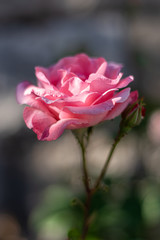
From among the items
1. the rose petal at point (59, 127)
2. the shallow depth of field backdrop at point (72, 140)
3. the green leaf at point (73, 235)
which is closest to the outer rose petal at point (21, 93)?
the rose petal at point (59, 127)

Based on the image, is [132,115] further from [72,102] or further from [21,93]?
[21,93]

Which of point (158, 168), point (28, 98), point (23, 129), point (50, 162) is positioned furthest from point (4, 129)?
point (28, 98)

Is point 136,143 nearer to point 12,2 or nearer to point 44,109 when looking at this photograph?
point 44,109

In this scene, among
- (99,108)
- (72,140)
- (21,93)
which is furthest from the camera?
(72,140)


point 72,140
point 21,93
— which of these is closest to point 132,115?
point 21,93

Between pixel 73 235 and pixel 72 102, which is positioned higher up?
pixel 72 102

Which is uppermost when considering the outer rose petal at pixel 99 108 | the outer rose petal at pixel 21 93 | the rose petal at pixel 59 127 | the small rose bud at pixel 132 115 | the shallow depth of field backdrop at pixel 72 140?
the outer rose petal at pixel 21 93

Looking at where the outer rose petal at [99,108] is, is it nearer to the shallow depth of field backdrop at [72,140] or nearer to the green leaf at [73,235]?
the green leaf at [73,235]
